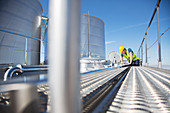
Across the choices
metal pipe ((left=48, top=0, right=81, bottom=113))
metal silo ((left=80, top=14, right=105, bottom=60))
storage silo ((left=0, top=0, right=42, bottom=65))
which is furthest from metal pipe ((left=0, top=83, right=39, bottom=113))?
metal silo ((left=80, top=14, right=105, bottom=60))

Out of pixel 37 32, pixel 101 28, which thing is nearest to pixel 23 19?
pixel 37 32

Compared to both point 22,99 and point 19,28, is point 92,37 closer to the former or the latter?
point 19,28

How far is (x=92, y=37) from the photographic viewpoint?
730 centimetres

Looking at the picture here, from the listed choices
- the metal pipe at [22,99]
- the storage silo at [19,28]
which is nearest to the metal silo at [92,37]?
the storage silo at [19,28]

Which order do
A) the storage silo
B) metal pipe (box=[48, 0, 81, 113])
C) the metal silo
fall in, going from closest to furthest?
metal pipe (box=[48, 0, 81, 113]) < the storage silo < the metal silo

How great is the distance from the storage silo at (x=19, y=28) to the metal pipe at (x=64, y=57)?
305cm

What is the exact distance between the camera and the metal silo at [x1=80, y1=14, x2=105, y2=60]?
685 cm

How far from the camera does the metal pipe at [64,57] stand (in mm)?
124

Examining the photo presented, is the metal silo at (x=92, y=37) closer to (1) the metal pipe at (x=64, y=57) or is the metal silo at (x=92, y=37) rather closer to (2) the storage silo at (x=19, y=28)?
(2) the storage silo at (x=19, y=28)

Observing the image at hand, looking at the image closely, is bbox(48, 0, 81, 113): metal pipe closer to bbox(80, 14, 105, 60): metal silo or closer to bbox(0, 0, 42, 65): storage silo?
bbox(0, 0, 42, 65): storage silo

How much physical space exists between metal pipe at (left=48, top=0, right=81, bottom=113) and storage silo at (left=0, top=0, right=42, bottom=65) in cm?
305

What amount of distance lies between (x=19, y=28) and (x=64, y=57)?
4742 mm

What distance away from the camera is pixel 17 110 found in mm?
175

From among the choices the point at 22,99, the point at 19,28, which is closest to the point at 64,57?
the point at 22,99
